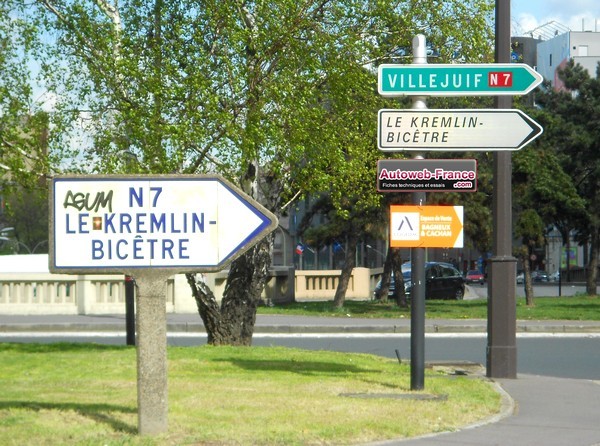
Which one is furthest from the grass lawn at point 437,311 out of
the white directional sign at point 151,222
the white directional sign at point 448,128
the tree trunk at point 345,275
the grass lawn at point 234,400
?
the white directional sign at point 151,222

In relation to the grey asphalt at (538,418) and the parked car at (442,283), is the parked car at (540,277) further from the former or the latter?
the grey asphalt at (538,418)

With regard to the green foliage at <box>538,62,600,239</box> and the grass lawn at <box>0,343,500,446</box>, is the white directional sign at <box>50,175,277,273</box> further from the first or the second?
the green foliage at <box>538,62,600,239</box>

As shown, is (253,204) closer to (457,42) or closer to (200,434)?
(200,434)

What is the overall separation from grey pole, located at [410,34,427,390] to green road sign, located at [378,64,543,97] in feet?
0.91

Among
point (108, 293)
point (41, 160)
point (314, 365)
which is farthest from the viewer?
point (108, 293)

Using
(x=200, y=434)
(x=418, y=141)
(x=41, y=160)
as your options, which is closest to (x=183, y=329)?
(x=41, y=160)

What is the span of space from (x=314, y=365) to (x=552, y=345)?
7.66 m

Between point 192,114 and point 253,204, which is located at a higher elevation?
point 192,114

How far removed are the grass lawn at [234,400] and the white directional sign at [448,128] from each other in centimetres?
249

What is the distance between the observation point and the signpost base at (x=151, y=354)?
→ 25.7 ft

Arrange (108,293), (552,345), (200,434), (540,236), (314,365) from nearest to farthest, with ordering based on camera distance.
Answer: (200,434)
(314,365)
(552,345)
(108,293)
(540,236)

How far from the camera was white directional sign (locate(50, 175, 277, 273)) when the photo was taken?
789 cm

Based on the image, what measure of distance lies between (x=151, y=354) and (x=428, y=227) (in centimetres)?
377

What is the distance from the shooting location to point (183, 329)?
2345cm
